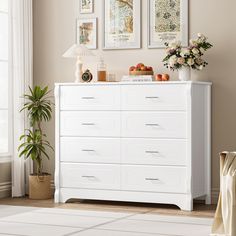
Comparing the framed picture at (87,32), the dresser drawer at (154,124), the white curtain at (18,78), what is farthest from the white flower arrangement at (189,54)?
the white curtain at (18,78)

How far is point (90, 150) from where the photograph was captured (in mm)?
6207

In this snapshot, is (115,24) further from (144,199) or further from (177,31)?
(144,199)

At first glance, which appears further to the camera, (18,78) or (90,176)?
(18,78)

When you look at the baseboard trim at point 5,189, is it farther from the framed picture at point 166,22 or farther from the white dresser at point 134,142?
the framed picture at point 166,22

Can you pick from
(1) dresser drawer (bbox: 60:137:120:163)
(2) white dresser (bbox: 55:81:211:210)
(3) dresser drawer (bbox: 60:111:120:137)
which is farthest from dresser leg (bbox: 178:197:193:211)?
(3) dresser drawer (bbox: 60:111:120:137)

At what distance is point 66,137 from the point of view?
20.7 ft

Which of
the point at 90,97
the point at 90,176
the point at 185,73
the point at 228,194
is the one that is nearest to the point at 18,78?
the point at 90,97

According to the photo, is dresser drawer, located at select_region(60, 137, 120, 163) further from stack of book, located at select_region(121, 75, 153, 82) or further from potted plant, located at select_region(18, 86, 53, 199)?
stack of book, located at select_region(121, 75, 153, 82)

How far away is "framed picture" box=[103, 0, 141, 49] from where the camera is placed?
6.50 metres

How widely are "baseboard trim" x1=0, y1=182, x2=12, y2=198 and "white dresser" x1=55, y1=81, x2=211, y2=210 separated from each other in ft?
2.16

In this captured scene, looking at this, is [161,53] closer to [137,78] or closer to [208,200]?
[137,78]

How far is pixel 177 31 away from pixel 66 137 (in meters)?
1.45

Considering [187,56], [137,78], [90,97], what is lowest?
[90,97]

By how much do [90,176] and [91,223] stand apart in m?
1.10
